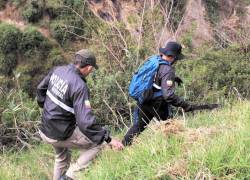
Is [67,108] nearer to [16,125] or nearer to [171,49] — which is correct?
[171,49]

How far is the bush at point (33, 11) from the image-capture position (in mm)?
21828

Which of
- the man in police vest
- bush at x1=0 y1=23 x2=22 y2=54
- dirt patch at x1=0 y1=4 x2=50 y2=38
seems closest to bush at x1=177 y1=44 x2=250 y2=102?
the man in police vest

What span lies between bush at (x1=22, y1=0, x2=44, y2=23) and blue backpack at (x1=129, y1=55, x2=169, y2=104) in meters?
16.4

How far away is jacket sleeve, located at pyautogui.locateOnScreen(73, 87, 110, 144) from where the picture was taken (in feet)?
15.6

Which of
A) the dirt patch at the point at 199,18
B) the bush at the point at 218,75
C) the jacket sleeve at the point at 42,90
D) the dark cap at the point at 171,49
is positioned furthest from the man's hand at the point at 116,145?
the dirt patch at the point at 199,18

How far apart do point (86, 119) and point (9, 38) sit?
53.5ft

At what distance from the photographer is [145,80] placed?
20.1 ft

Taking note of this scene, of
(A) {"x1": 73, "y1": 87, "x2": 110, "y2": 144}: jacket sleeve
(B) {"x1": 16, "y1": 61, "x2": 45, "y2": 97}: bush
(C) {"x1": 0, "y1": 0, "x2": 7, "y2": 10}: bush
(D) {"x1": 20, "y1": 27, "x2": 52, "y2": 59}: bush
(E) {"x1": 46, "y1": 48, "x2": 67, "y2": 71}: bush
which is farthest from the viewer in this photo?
(C) {"x1": 0, "y1": 0, "x2": 7, "y2": 10}: bush

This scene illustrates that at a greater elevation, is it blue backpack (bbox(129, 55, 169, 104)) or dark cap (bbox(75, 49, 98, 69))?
dark cap (bbox(75, 49, 98, 69))

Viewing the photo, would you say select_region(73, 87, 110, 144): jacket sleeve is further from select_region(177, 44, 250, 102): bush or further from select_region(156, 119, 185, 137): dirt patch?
select_region(177, 44, 250, 102): bush

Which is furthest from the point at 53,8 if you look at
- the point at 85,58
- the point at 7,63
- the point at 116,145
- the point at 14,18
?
the point at 116,145

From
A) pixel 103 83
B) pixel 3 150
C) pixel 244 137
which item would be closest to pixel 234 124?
pixel 244 137

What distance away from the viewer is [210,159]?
399 cm

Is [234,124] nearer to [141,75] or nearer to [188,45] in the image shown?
[141,75]
